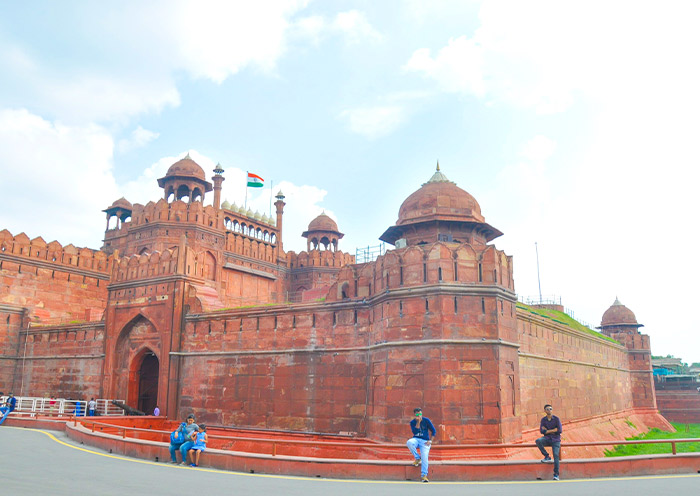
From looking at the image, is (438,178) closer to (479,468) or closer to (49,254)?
(479,468)

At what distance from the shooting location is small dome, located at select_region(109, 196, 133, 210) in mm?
39594

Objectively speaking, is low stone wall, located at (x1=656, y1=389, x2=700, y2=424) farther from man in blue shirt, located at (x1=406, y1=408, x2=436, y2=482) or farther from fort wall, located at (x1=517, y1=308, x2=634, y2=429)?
man in blue shirt, located at (x1=406, y1=408, x2=436, y2=482)

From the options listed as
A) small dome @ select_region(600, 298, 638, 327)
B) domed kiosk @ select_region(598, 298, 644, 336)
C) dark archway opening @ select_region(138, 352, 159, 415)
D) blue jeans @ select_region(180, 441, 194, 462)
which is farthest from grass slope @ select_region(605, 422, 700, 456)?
dark archway opening @ select_region(138, 352, 159, 415)

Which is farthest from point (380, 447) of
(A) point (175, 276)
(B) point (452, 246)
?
(A) point (175, 276)

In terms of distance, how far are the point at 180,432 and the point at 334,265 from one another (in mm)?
31138

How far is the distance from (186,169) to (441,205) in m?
21.9

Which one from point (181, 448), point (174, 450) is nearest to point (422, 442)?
point (181, 448)

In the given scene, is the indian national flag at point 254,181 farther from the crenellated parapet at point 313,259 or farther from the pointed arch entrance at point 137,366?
the pointed arch entrance at point 137,366

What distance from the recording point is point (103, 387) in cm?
2558

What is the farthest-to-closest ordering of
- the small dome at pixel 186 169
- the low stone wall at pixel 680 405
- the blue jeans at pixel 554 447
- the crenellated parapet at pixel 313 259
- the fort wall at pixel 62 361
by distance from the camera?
the low stone wall at pixel 680 405 < the crenellated parapet at pixel 313 259 < the small dome at pixel 186 169 < the fort wall at pixel 62 361 < the blue jeans at pixel 554 447

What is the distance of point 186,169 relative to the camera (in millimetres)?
35719

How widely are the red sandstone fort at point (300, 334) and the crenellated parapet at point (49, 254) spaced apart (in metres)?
0.08

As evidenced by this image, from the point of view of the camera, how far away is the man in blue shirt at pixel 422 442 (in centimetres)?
1015

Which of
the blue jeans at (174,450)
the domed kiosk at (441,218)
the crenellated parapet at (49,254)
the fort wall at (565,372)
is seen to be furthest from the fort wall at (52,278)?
the fort wall at (565,372)
